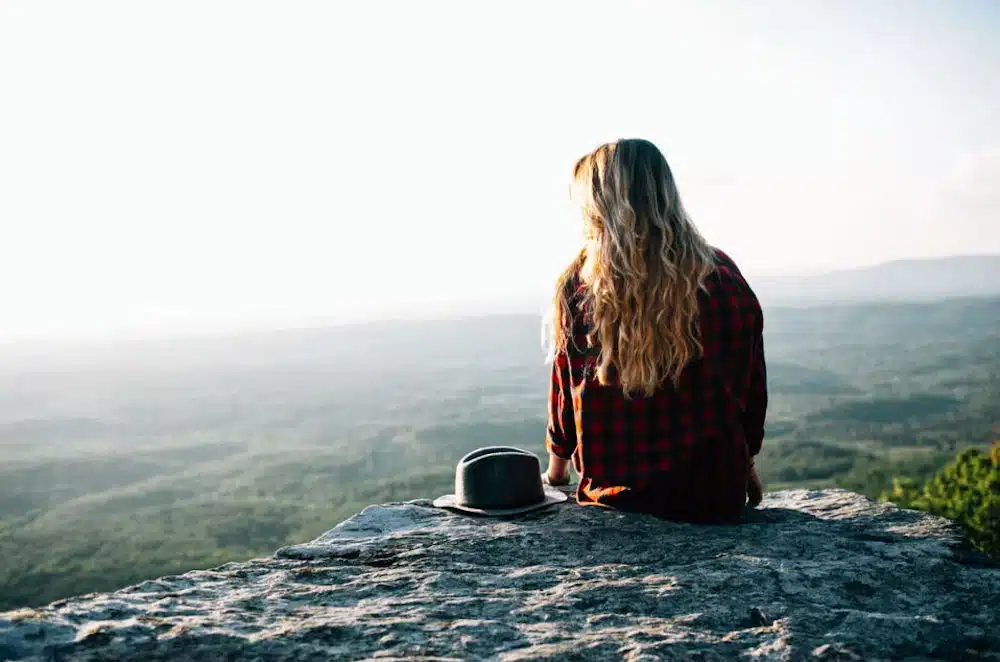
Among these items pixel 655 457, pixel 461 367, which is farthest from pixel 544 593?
pixel 461 367

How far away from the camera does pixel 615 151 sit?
10.7ft

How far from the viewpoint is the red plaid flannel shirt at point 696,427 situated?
132 inches

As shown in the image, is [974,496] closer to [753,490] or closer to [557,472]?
[753,490]

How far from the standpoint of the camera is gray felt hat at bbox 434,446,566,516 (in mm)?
3490

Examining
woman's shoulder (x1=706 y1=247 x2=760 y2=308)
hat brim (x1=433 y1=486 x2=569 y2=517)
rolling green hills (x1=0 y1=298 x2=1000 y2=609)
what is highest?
woman's shoulder (x1=706 y1=247 x2=760 y2=308)

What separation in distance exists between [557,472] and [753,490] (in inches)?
36.1

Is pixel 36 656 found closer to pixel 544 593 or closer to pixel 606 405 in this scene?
pixel 544 593

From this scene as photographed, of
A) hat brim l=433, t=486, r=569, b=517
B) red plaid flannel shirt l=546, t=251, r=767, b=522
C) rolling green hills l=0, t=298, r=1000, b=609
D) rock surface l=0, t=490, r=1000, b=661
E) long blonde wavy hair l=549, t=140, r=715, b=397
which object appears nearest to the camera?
rock surface l=0, t=490, r=1000, b=661

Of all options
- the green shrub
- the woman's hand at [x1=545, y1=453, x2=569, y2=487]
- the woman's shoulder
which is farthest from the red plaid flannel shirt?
the green shrub

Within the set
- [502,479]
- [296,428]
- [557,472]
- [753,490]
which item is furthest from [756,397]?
[296,428]

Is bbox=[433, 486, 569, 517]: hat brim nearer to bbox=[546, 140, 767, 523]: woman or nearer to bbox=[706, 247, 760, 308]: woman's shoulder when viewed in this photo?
bbox=[546, 140, 767, 523]: woman

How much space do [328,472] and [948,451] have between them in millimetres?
67589

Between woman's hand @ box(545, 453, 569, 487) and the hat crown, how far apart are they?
11.3 inches

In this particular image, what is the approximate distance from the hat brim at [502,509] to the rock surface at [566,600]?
3.8 inches
